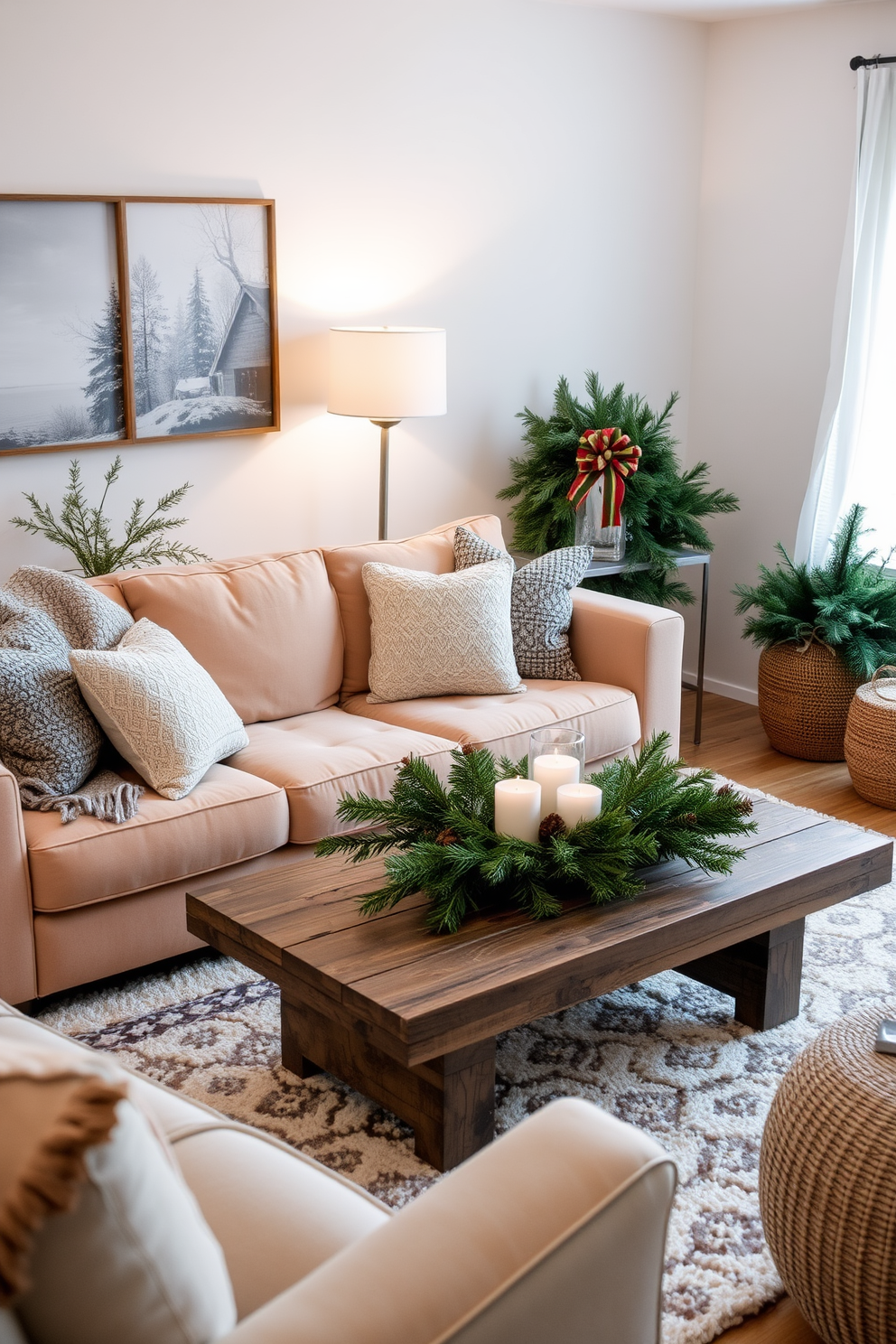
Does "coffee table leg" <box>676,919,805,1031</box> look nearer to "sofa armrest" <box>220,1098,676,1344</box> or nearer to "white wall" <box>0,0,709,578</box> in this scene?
"sofa armrest" <box>220,1098,676,1344</box>

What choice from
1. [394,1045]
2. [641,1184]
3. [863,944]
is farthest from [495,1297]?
[863,944]

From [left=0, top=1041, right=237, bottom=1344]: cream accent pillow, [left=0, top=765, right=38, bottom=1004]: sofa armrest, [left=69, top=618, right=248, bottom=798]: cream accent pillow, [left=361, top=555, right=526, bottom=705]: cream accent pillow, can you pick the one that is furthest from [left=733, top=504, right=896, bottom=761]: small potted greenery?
[left=0, top=1041, right=237, bottom=1344]: cream accent pillow

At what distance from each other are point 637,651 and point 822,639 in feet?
3.08

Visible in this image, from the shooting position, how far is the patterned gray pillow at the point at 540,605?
3.73 m

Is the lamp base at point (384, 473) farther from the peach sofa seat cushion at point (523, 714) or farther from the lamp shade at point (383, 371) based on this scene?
the peach sofa seat cushion at point (523, 714)

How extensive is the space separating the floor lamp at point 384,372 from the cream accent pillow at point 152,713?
1.24m

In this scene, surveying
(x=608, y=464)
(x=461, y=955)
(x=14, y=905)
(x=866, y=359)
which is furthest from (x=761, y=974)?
(x=866, y=359)

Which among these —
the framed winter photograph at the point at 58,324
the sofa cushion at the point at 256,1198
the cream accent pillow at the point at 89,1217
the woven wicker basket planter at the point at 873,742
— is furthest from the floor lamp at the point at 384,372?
the cream accent pillow at the point at 89,1217

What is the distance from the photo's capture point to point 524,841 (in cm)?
228

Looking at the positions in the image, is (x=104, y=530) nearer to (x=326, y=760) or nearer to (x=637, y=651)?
(x=326, y=760)

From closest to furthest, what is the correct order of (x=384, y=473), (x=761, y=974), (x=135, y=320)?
1. (x=761, y=974)
2. (x=135, y=320)
3. (x=384, y=473)

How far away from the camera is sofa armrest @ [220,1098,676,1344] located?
1.02 meters

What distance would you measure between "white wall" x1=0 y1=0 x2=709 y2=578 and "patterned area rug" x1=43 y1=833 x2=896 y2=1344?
1506mm

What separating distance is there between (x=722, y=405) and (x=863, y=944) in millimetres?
2602
